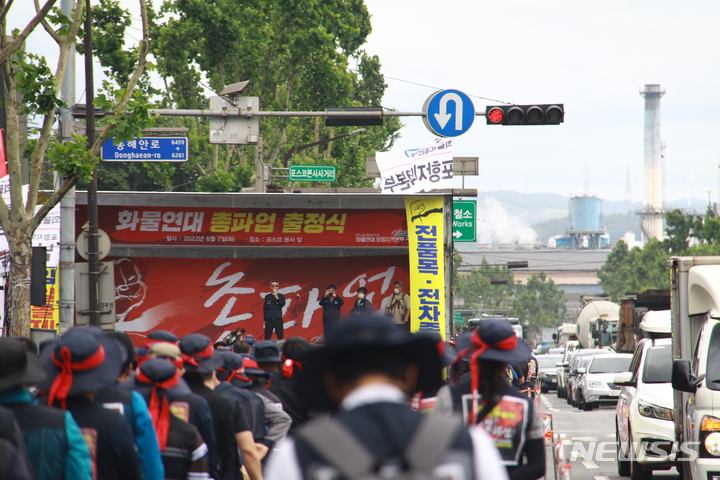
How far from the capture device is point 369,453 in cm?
264

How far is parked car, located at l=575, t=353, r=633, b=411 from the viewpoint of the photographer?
2736 centimetres

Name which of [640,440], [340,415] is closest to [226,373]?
[340,415]

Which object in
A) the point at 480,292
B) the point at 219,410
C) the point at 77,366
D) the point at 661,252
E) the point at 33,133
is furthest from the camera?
the point at 480,292

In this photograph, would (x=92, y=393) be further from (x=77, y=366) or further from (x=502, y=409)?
(x=502, y=409)

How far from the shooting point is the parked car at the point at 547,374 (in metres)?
43.6

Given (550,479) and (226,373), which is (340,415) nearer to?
(226,373)

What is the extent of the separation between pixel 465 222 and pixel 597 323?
20278 millimetres

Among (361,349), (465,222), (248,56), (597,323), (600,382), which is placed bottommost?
(597,323)

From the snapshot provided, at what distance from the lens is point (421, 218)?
22.3m

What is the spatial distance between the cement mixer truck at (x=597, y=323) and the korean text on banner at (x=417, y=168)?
30.3 metres

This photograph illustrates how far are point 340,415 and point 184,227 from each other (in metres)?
22.6

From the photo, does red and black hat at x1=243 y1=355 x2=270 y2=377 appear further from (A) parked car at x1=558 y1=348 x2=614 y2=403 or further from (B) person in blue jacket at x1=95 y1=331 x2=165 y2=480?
(A) parked car at x1=558 y1=348 x2=614 y2=403

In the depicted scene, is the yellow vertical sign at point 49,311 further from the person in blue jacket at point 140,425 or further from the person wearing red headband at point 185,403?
the person in blue jacket at point 140,425

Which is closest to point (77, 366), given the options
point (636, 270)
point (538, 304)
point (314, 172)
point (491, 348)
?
point (491, 348)
